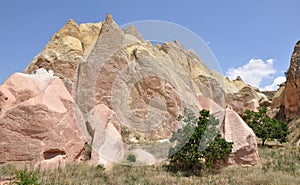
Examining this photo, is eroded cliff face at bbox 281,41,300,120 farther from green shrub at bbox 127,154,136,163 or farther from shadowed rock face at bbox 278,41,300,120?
green shrub at bbox 127,154,136,163

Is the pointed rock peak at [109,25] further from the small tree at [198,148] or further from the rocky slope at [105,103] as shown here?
the small tree at [198,148]

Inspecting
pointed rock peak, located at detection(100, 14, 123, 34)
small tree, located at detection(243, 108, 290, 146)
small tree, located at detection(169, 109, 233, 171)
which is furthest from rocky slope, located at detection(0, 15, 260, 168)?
small tree, located at detection(243, 108, 290, 146)

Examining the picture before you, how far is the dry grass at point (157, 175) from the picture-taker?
8.25 m

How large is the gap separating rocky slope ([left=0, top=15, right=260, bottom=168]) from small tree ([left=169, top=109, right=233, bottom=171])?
88 cm

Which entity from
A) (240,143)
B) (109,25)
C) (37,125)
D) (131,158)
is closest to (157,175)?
(131,158)

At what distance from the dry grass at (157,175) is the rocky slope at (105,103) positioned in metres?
0.63

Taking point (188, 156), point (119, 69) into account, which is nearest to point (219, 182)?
point (188, 156)

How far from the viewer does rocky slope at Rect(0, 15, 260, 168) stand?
9.29 m

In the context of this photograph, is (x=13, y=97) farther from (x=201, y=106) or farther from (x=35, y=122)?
(x=201, y=106)

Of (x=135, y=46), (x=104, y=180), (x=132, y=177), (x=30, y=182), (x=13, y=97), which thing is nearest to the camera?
(x=30, y=182)

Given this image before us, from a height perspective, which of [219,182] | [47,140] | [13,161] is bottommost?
[219,182]

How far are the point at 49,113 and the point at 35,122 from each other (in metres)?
0.52

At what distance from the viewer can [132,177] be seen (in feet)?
29.5

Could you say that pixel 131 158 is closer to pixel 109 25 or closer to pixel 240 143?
pixel 240 143
